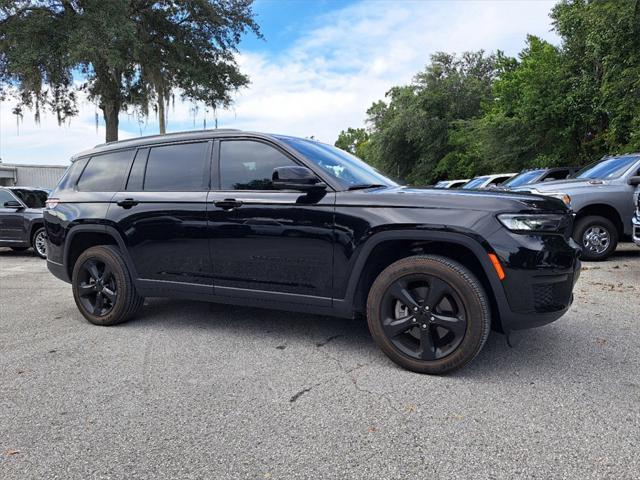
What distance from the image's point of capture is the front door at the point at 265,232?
355 cm

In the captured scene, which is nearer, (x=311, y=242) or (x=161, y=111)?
(x=311, y=242)

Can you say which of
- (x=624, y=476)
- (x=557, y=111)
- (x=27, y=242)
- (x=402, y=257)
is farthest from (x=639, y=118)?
(x=27, y=242)

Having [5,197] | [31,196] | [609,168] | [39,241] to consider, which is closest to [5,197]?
[5,197]

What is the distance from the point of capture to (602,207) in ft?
25.8

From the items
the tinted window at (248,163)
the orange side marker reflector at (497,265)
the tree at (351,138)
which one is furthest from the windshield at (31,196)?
the tree at (351,138)

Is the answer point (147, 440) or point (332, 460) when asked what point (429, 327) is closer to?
point (332, 460)

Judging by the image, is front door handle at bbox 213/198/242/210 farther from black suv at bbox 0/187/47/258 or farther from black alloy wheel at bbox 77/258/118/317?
black suv at bbox 0/187/47/258

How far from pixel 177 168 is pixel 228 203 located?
775 mm

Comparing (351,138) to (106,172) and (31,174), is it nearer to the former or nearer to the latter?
(31,174)

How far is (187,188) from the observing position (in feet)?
A: 13.7

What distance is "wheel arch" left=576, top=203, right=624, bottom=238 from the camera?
7.82m

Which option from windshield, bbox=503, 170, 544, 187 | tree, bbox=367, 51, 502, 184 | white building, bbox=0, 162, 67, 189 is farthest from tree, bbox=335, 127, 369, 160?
windshield, bbox=503, 170, 544, 187

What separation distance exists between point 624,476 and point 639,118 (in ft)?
43.0

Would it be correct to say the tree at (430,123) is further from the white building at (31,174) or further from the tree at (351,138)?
the tree at (351,138)
